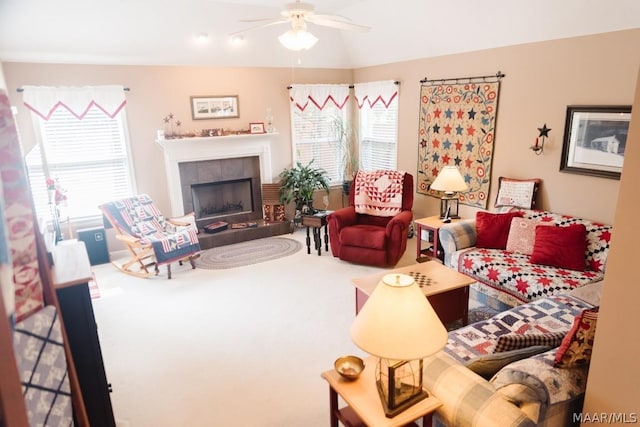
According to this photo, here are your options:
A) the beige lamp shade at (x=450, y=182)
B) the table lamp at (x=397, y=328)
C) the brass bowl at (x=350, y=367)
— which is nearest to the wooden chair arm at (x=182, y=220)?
the beige lamp shade at (x=450, y=182)

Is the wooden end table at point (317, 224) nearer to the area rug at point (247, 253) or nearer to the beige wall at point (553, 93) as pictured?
the area rug at point (247, 253)

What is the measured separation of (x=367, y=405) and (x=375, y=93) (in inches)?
195

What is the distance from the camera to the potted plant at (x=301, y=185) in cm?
593

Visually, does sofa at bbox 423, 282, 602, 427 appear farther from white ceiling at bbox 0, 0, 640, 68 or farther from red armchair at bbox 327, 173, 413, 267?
white ceiling at bbox 0, 0, 640, 68

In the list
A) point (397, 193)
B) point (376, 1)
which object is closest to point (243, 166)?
point (397, 193)

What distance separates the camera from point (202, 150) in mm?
5520

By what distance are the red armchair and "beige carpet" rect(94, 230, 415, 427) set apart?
154 millimetres

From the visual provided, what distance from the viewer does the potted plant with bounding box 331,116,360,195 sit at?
6512 millimetres

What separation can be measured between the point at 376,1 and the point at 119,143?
141 inches

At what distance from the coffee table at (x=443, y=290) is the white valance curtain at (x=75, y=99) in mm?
3675

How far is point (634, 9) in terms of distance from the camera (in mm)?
3033

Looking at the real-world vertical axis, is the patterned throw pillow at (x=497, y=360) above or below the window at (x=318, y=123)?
below

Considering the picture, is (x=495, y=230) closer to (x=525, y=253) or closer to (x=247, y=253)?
(x=525, y=253)

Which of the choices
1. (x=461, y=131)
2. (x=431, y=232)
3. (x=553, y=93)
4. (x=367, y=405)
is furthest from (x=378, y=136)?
(x=367, y=405)
